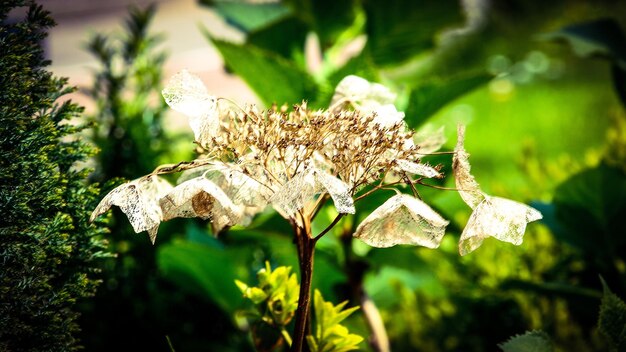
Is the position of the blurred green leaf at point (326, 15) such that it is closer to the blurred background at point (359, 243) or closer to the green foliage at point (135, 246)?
the blurred background at point (359, 243)

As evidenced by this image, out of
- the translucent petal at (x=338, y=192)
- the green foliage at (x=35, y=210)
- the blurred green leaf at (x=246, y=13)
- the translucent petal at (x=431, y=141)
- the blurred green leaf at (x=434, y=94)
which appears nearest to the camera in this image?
the translucent petal at (x=338, y=192)

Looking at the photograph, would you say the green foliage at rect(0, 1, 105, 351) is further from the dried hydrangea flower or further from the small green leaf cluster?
the dried hydrangea flower

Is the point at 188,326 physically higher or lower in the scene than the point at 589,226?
higher

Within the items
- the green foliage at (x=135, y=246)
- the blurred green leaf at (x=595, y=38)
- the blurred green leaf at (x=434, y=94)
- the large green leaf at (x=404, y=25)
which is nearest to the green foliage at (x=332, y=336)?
the blurred green leaf at (x=434, y=94)

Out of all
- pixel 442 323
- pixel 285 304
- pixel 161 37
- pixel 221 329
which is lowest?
pixel 442 323

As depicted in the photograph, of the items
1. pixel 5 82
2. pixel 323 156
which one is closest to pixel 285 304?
pixel 323 156

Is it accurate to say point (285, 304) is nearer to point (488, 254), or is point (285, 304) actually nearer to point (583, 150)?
point (488, 254)

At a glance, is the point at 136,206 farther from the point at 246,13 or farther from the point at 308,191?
the point at 246,13
